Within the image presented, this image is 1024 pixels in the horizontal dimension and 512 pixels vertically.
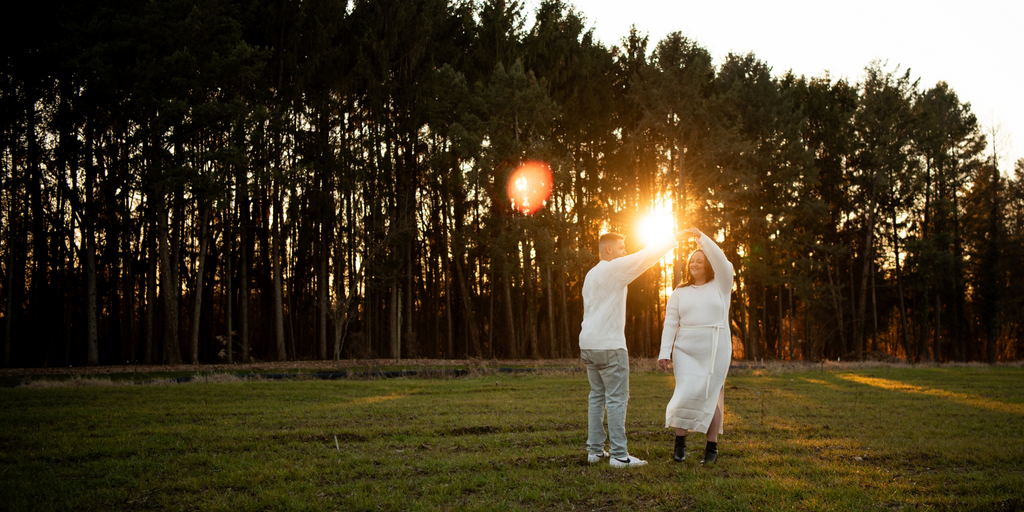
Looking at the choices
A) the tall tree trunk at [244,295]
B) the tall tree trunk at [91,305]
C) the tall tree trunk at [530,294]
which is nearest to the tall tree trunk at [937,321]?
the tall tree trunk at [530,294]

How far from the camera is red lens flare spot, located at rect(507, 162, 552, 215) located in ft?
97.4

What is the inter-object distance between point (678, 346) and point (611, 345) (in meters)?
0.67

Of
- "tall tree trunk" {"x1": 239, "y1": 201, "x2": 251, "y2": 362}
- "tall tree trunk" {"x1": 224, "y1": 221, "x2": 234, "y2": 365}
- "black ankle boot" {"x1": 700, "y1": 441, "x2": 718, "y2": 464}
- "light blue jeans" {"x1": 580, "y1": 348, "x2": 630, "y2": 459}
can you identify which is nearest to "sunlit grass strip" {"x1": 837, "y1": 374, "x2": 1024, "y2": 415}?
"black ankle boot" {"x1": 700, "y1": 441, "x2": 718, "y2": 464}

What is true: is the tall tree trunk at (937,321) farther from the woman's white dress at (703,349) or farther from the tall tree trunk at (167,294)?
the woman's white dress at (703,349)

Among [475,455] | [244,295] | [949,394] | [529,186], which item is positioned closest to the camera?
[475,455]

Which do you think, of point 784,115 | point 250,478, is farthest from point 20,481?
point 784,115

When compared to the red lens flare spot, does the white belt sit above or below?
below

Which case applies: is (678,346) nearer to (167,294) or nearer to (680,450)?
(680,450)

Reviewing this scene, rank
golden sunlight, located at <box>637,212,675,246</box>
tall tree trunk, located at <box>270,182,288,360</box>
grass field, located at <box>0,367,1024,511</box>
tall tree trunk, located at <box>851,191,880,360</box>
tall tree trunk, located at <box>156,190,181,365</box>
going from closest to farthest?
grass field, located at <box>0,367,1024,511</box>
tall tree trunk, located at <box>156,190,181,365</box>
tall tree trunk, located at <box>270,182,288,360</box>
golden sunlight, located at <box>637,212,675,246</box>
tall tree trunk, located at <box>851,191,880,360</box>

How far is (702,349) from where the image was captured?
587 cm

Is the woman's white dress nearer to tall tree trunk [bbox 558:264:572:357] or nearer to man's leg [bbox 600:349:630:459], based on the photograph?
man's leg [bbox 600:349:630:459]

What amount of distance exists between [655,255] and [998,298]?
39.7 metres

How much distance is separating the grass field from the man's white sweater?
3.58ft

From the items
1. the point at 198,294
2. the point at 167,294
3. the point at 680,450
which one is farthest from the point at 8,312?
the point at 680,450
